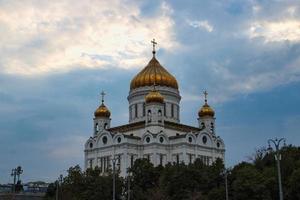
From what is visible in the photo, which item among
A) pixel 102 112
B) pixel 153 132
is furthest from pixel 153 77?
pixel 153 132

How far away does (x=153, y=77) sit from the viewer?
8281 centimetres

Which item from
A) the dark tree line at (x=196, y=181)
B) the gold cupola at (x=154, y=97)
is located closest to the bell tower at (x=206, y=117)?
the gold cupola at (x=154, y=97)

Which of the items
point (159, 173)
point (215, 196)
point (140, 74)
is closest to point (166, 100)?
point (140, 74)

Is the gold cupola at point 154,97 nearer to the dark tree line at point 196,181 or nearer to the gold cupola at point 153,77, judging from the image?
the gold cupola at point 153,77

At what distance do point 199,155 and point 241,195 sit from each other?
26258mm

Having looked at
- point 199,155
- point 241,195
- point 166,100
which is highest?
point 166,100

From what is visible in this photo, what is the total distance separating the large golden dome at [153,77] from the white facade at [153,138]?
72 cm

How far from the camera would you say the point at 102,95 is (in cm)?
8512

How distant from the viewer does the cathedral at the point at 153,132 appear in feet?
247

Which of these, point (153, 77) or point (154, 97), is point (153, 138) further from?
point (153, 77)

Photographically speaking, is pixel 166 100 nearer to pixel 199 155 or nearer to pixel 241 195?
pixel 199 155

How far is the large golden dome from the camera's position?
82625mm

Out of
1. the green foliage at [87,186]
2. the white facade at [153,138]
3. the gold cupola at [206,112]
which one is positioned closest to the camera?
the green foliage at [87,186]

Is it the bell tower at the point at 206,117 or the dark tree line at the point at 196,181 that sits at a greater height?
the bell tower at the point at 206,117
